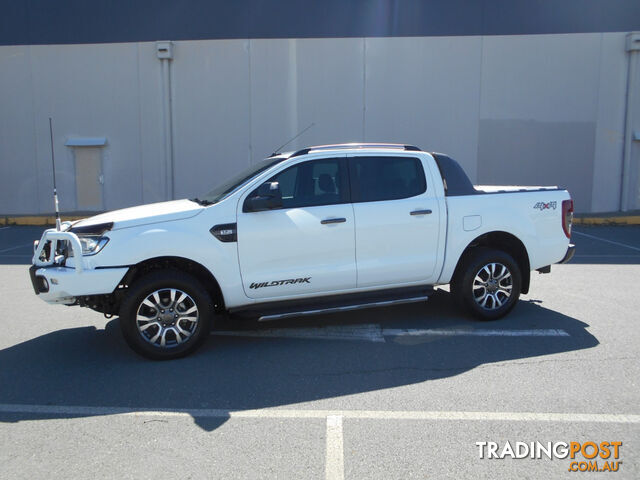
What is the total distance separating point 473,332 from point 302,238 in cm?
204

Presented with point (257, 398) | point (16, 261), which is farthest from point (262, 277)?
point (16, 261)

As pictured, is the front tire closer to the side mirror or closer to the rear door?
the side mirror

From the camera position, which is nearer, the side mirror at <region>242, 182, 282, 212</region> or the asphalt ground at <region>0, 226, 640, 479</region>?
the asphalt ground at <region>0, 226, 640, 479</region>

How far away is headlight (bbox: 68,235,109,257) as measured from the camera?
448 centimetres

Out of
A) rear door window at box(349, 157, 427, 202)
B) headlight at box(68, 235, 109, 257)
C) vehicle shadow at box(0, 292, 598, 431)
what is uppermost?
rear door window at box(349, 157, 427, 202)

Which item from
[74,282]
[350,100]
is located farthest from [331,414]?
[350,100]

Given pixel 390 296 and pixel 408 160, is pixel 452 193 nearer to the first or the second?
pixel 408 160

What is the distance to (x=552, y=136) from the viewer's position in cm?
1570

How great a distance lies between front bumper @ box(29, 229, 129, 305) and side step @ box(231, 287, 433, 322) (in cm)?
114

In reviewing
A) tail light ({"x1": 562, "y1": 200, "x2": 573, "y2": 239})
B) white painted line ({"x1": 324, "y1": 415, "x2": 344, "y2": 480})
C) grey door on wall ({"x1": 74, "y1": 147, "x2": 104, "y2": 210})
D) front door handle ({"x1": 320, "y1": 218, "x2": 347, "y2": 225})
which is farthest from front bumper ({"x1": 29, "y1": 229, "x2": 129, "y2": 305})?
grey door on wall ({"x1": 74, "y1": 147, "x2": 104, "y2": 210})

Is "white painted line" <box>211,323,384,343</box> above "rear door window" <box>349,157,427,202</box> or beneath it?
beneath

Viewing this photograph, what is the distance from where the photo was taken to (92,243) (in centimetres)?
452

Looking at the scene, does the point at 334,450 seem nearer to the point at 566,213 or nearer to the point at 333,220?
the point at 333,220

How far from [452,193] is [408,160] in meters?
0.58
